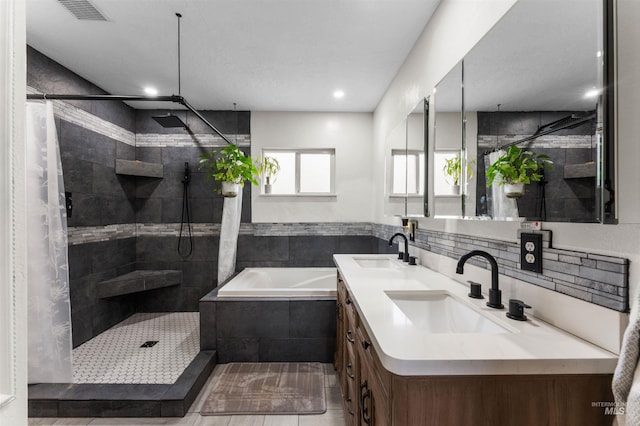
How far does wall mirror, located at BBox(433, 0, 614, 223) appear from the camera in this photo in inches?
34.8

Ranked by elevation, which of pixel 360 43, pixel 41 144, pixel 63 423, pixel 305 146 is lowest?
pixel 63 423

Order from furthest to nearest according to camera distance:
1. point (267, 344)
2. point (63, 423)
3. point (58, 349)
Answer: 1. point (267, 344)
2. point (58, 349)
3. point (63, 423)

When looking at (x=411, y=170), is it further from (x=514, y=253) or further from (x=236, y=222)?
(x=236, y=222)

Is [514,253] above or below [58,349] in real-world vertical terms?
above

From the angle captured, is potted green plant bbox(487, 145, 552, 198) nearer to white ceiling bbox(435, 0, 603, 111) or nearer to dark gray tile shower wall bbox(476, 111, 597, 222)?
dark gray tile shower wall bbox(476, 111, 597, 222)

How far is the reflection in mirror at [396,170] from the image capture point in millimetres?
2605

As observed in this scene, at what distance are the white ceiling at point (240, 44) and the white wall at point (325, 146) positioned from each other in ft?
1.72

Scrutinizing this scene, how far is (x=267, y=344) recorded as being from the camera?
2.75 meters

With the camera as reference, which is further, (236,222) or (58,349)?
(236,222)

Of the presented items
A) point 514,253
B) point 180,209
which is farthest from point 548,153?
point 180,209

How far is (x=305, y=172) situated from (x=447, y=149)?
2.59 meters

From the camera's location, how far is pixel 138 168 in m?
3.79

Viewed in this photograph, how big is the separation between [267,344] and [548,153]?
2.52 metres

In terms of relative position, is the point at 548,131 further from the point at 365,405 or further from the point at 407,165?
the point at 407,165
